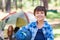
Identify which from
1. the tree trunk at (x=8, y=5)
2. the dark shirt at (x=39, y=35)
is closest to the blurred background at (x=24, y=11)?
the tree trunk at (x=8, y=5)

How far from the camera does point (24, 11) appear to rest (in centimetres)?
107

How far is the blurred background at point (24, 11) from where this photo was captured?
3.47 feet

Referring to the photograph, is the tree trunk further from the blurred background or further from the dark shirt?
the dark shirt

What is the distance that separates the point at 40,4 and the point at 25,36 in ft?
0.98

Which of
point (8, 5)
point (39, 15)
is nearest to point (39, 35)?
point (39, 15)

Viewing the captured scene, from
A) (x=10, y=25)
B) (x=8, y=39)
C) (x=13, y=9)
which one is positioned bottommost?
(x=8, y=39)

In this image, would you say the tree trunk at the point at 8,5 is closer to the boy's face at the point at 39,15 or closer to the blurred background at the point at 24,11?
the blurred background at the point at 24,11

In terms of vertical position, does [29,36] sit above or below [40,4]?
below

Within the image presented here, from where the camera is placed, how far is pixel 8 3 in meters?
1.07

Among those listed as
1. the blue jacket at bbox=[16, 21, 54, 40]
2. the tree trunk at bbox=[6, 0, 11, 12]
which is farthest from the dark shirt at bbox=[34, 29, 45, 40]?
the tree trunk at bbox=[6, 0, 11, 12]

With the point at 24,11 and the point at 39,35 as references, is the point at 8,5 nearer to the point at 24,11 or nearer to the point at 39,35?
the point at 24,11

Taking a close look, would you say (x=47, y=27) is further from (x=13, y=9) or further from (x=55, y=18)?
(x=13, y=9)

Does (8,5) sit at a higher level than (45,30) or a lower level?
Result: higher

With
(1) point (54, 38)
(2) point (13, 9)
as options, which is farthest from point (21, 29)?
(1) point (54, 38)
